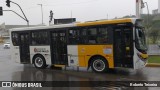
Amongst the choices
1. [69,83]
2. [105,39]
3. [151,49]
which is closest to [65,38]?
[105,39]

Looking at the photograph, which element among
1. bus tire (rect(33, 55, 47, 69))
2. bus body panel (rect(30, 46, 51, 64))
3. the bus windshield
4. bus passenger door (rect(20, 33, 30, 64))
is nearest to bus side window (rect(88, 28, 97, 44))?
the bus windshield

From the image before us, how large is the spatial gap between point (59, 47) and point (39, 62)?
82.2 inches

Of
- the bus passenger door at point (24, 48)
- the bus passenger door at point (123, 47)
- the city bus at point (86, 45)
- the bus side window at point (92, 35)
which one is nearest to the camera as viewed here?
the bus passenger door at point (123, 47)

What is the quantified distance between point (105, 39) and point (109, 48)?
1.71ft

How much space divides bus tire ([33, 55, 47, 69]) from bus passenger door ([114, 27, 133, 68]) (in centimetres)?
532

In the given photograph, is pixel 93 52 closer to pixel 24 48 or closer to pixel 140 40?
pixel 140 40

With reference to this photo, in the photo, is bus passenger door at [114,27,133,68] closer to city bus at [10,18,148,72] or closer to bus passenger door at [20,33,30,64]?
city bus at [10,18,148,72]

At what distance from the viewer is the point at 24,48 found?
1988 centimetres

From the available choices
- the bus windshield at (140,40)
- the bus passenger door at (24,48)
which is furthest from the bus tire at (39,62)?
the bus windshield at (140,40)

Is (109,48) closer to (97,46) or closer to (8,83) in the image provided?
(97,46)

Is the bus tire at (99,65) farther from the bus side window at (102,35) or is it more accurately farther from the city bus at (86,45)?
the bus side window at (102,35)

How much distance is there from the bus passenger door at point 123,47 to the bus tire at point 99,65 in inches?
27.6

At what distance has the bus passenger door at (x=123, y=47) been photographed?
49.1 ft

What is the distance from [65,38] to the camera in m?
17.6
